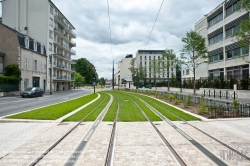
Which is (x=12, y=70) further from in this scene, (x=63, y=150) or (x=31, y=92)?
(x=63, y=150)

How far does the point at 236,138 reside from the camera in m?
6.98

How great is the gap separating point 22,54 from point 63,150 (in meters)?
33.4

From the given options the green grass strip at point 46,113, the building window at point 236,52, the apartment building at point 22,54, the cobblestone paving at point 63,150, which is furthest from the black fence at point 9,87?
the building window at point 236,52

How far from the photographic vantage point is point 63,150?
5.57 m

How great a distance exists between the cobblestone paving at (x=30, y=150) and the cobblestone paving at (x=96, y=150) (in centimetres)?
128

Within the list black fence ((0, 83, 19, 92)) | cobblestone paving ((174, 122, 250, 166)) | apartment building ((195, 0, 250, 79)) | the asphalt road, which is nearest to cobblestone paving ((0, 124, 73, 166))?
cobblestone paving ((174, 122, 250, 166))

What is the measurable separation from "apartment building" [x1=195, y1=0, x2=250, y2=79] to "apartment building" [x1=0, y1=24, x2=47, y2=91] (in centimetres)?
3526

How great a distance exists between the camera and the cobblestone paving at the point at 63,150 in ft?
15.6

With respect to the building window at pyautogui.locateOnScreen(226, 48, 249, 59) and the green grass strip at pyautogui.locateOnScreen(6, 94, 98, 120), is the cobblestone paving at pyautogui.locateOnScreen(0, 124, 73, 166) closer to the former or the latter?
the green grass strip at pyautogui.locateOnScreen(6, 94, 98, 120)

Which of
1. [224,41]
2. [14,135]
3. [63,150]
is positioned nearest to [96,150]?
[63,150]

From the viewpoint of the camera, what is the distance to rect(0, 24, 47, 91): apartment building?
1297 inches

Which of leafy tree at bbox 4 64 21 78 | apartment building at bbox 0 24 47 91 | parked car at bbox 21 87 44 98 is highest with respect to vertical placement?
apartment building at bbox 0 24 47 91

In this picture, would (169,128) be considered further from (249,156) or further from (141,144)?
(249,156)

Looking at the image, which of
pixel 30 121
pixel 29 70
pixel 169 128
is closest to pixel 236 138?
pixel 169 128
